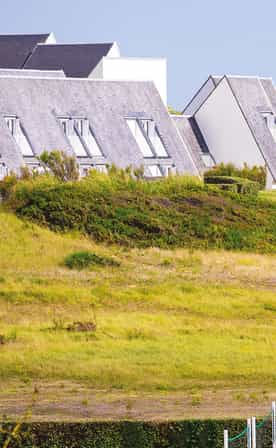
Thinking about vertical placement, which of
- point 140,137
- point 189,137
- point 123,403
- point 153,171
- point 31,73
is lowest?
point 123,403

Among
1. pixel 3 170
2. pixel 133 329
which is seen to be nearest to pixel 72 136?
pixel 3 170

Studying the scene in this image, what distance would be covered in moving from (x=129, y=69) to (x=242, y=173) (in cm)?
2115

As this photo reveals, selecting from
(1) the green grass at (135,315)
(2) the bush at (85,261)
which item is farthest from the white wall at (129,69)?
(2) the bush at (85,261)

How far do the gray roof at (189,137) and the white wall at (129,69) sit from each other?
10153 millimetres

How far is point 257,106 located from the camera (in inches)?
2968

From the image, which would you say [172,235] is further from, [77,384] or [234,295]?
[77,384]

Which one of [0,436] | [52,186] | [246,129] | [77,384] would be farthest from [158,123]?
[0,436]

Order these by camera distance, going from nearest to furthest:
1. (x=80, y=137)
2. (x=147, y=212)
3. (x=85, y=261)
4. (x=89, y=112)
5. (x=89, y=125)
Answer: (x=85, y=261), (x=147, y=212), (x=80, y=137), (x=89, y=125), (x=89, y=112)

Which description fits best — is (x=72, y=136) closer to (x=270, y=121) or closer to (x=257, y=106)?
(x=257, y=106)

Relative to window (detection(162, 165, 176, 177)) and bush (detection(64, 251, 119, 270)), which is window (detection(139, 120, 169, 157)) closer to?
window (detection(162, 165, 176, 177))

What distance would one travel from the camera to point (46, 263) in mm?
40938

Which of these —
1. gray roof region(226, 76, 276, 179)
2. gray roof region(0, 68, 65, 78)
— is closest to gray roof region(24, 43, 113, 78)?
gray roof region(226, 76, 276, 179)

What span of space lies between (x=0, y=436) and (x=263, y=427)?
142 inches

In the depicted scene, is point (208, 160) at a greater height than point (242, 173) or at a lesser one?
greater
